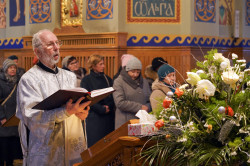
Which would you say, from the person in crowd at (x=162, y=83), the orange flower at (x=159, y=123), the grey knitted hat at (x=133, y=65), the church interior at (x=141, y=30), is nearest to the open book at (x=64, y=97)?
the orange flower at (x=159, y=123)

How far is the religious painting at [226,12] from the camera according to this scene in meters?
10.9

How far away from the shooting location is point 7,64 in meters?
8.15

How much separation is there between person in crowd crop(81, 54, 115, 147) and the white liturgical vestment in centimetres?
290

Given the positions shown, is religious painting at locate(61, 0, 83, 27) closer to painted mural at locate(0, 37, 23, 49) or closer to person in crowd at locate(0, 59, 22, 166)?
painted mural at locate(0, 37, 23, 49)

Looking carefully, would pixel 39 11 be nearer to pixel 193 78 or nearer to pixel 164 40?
pixel 164 40

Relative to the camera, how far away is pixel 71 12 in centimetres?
1056

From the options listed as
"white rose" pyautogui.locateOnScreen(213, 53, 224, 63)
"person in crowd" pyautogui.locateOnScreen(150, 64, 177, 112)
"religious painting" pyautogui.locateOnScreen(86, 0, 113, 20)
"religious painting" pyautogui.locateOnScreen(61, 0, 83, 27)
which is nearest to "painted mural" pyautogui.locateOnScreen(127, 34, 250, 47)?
"religious painting" pyautogui.locateOnScreen(86, 0, 113, 20)

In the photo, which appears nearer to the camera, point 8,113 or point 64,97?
point 64,97

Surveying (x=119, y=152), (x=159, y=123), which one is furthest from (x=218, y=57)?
(x=119, y=152)

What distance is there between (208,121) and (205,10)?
7.33 meters

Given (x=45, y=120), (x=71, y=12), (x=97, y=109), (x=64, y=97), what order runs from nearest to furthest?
(x=64, y=97)
(x=45, y=120)
(x=97, y=109)
(x=71, y=12)

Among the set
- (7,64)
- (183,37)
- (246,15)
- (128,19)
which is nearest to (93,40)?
(128,19)

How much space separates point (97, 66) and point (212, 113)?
183 inches

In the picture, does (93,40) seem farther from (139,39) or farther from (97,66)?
(97,66)
